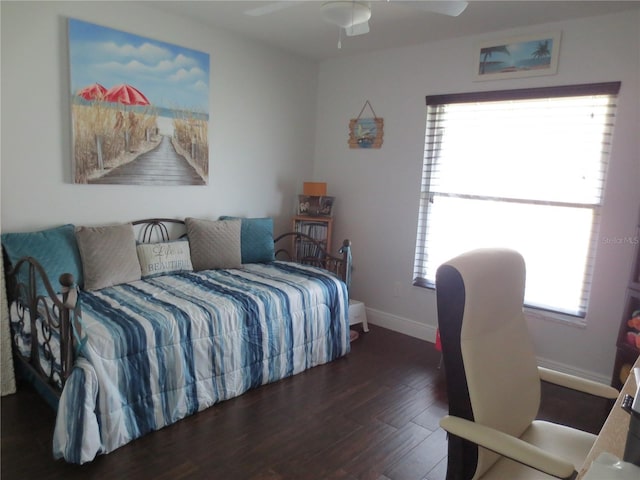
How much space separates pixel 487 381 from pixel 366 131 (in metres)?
3.00

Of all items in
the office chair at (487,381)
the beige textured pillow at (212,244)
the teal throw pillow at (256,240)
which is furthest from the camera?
the teal throw pillow at (256,240)

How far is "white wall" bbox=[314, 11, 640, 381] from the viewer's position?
2.80 m

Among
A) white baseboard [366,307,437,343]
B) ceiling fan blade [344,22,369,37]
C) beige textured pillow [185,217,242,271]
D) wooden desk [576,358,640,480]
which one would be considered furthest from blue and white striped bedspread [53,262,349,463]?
wooden desk [576,358,640,480]

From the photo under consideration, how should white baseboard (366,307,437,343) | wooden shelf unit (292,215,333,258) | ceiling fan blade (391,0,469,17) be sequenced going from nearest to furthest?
ceiling fan blade (391,0,469,17), white baseboard (366,307,437,343), wooden shelf unit (292,215,333,258)

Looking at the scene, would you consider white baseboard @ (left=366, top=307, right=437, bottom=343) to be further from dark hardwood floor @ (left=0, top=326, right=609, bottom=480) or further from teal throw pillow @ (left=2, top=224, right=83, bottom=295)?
teal throw pillow @ (left=2, top=224, right=83, bottom=295)

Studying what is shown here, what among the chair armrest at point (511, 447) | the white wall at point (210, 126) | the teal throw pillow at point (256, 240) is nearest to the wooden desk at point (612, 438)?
the chair armrest at point (511, 447)

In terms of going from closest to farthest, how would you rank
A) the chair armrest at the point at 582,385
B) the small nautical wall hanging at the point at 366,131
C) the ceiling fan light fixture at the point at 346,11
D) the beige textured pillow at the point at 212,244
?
the chair armrest at the point at 582,385
the ceiling fan light fixture at the point at 346,11
the beige textured pillow at the point at 212,244
the small nautical wall hanging at the point at 366,131

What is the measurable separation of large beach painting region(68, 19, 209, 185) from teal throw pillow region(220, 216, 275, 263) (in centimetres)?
50

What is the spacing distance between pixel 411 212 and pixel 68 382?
276cm

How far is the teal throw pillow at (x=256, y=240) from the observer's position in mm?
3623

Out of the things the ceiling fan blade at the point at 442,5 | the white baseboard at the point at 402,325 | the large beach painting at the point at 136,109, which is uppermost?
the ceiling fan blade at the point at 442,5

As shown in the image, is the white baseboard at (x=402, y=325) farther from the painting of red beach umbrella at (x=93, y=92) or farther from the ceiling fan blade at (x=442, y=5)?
the painting of red beach umbrella at (x=93, y=92)

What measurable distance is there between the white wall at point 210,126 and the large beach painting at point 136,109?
0.07m

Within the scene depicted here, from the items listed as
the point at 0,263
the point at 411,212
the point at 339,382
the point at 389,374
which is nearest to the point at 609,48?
the point at 411,212
